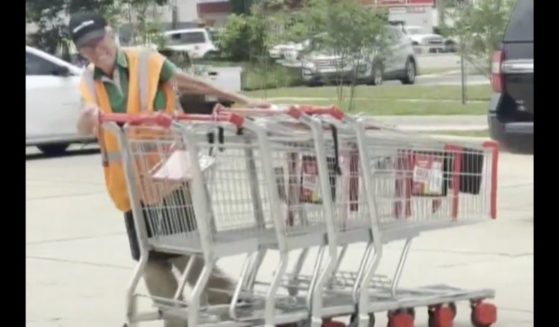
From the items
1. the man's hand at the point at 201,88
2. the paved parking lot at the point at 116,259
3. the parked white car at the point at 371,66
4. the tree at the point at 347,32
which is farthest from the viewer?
the parked white car at the point at 371,66

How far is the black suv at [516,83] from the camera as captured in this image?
36.6 ft

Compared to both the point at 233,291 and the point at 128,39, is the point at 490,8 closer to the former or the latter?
the point at 128,39

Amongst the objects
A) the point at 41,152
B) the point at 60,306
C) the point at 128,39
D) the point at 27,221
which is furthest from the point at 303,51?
the point at 60,306

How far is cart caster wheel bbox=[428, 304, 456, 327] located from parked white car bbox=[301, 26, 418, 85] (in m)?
20.3

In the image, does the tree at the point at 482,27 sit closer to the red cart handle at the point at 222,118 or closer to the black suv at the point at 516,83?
the black suv at the point at 516,83

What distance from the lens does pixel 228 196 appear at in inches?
247

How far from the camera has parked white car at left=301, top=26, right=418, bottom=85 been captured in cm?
2783

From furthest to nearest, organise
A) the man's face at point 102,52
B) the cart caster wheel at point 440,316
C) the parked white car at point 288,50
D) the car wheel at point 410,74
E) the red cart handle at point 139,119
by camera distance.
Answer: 1. the car wheel at point 410,74
2. the parked white car at point 288,50
3. the cart caster wheel at point 440,316
4. the man's face at point 102,52
5. the red cart handle at point 139,119

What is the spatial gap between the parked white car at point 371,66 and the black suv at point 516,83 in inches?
619

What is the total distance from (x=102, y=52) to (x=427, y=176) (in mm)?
1724

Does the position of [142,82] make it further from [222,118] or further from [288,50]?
[288,50]

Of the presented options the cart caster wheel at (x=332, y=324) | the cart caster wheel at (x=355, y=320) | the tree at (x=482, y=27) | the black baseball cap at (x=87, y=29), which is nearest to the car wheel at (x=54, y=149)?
the tree at (x=482, y=27)

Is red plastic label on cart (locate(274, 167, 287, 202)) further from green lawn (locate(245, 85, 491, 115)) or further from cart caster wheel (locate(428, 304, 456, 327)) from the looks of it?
green lawn (locate(245, 85, 491, 115))

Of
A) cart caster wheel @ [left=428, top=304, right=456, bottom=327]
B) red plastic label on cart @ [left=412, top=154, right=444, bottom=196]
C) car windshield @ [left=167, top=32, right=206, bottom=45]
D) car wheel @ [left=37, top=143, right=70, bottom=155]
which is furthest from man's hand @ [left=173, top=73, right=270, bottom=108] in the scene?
car windshield @ [left=167, top=32, right=206, bottom=45]
